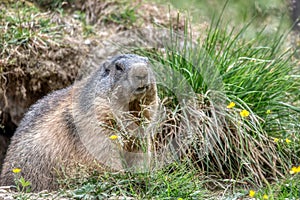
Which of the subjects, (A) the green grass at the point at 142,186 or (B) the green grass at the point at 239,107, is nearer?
(A) the green grass at the point at 142,186

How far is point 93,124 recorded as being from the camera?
4645 millimetres

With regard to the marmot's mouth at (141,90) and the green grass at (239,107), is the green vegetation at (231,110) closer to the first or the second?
the green grass at (239,107)

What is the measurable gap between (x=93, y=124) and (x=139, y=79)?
531 mm

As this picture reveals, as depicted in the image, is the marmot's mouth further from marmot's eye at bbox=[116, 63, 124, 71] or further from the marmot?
marmot's eye at bbox=[116, 63, 124, 71]

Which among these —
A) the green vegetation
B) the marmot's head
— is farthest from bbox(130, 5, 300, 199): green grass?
the marmot's head

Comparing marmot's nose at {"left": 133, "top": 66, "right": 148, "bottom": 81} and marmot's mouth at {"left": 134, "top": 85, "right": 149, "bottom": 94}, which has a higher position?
marmot's nose at {"left": 133, "top": 66, "right": 148, "bottom": 81}

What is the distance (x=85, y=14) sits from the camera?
748cm

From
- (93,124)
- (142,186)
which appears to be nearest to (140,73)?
(93,124)

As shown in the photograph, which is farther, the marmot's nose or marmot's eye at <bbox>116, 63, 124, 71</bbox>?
marmot's eye at <bbox>116, 63, 124, 71</bbox>

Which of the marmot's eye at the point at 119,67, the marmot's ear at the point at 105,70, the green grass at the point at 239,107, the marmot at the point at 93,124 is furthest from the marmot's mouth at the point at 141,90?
the green grass at the point at 239,107

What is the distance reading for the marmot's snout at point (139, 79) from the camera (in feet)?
14.8

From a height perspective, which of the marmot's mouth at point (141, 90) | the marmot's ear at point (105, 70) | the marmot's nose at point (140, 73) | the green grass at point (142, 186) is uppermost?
the marmot's nose at point (140, 73)

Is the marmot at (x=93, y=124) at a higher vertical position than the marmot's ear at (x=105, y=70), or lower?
lower

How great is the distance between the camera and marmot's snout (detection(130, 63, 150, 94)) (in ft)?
14.8
